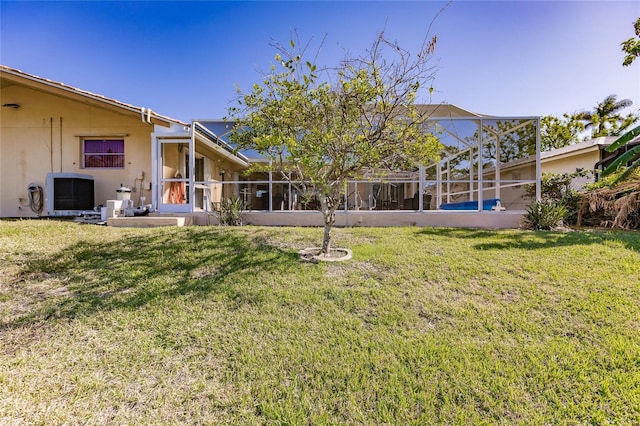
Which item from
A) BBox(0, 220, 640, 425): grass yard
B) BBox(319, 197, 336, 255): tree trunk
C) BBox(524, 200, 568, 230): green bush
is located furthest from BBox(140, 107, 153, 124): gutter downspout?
BBox(524, 200, 568, 230): green bush

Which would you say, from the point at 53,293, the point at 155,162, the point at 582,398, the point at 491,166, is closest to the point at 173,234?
the point at 53,293

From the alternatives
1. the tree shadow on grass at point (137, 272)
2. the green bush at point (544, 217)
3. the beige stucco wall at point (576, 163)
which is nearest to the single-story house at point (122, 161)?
the green bush at point (544, 217)

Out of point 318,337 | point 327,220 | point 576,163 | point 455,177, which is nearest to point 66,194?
point 327,220

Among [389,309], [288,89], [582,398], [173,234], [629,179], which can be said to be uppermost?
[288,89]

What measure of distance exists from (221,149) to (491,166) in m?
13.5

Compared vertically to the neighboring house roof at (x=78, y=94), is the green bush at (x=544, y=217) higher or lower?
lower

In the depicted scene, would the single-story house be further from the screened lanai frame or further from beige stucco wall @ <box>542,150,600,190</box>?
beige stucco wall @ <box>542,150,600,190</box>

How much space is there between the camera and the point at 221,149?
1142 centimetres

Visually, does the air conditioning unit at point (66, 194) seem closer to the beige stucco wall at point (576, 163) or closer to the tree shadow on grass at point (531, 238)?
the tree shadow on grass at point (531, 238)

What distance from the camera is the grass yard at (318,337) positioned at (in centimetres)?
254

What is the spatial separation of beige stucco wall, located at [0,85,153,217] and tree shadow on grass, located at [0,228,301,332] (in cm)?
581

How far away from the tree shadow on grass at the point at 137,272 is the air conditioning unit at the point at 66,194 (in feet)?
16.7

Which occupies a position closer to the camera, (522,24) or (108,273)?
(108,273)

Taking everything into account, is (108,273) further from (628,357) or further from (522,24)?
(522,24)
